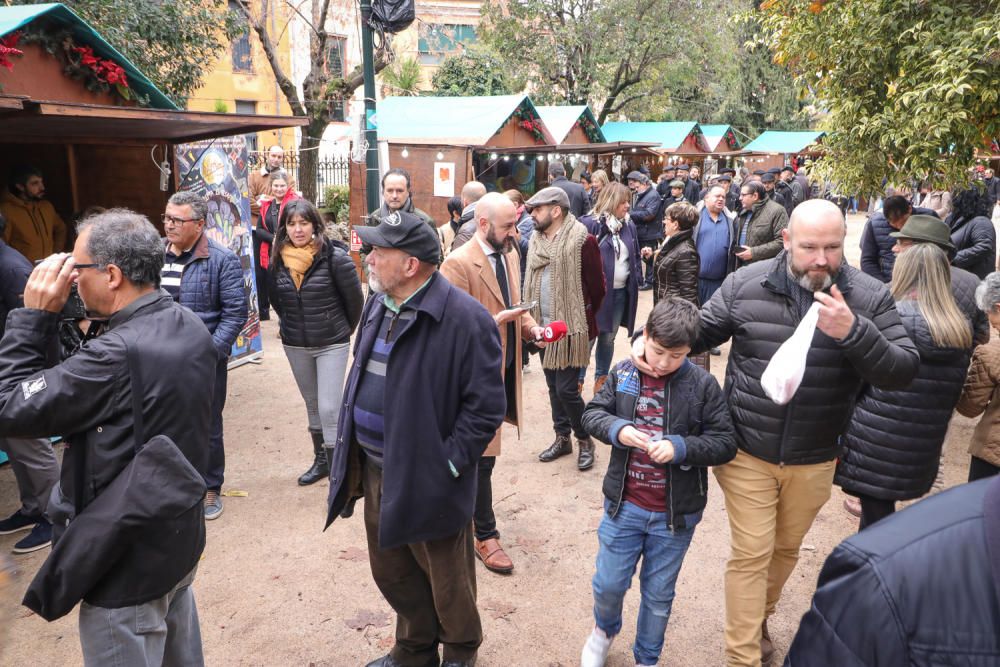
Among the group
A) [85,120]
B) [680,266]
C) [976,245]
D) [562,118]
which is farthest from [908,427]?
[562,118]

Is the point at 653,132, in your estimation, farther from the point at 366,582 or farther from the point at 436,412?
the point at 436,412

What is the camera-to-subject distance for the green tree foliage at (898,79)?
485 centimetres

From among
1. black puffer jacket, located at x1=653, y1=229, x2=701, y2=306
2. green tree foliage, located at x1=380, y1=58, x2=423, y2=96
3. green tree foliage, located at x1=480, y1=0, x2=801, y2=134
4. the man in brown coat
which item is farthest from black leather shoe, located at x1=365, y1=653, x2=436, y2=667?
green tree foliage, located at x1=380, y1=58, x2=423, y2=96

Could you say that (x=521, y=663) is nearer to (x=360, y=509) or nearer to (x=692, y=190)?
(x=360, y=509)

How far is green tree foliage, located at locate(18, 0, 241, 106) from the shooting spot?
27.6 feet

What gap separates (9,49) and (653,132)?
21336 millimetres

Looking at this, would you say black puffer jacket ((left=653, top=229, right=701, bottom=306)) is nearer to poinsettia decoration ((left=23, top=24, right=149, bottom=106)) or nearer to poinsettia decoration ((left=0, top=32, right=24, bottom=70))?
poinsettia decoration ((left=23, top=24, right=149, bottom=106))

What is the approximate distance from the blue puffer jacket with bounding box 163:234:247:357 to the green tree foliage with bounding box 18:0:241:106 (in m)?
5.26

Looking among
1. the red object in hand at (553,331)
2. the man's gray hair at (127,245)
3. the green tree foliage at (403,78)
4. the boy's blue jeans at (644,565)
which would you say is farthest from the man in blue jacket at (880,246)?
the green tree foliage at (403,78)

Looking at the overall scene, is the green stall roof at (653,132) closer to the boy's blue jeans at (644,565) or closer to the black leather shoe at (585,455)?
the black leather shoe at (585,455)

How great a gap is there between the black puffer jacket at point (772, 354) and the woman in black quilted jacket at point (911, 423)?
484mm

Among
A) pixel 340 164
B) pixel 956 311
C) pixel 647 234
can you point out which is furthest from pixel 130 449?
pixel 340 164

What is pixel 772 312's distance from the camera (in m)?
3.01

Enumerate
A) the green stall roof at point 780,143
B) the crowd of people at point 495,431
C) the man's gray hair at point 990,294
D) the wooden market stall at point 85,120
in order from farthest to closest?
the green stall roof at point 780,143 < the wooden market stall at point 85,120 < the man's gray hair at point 990,294 < the crowd of people at point 495,431
